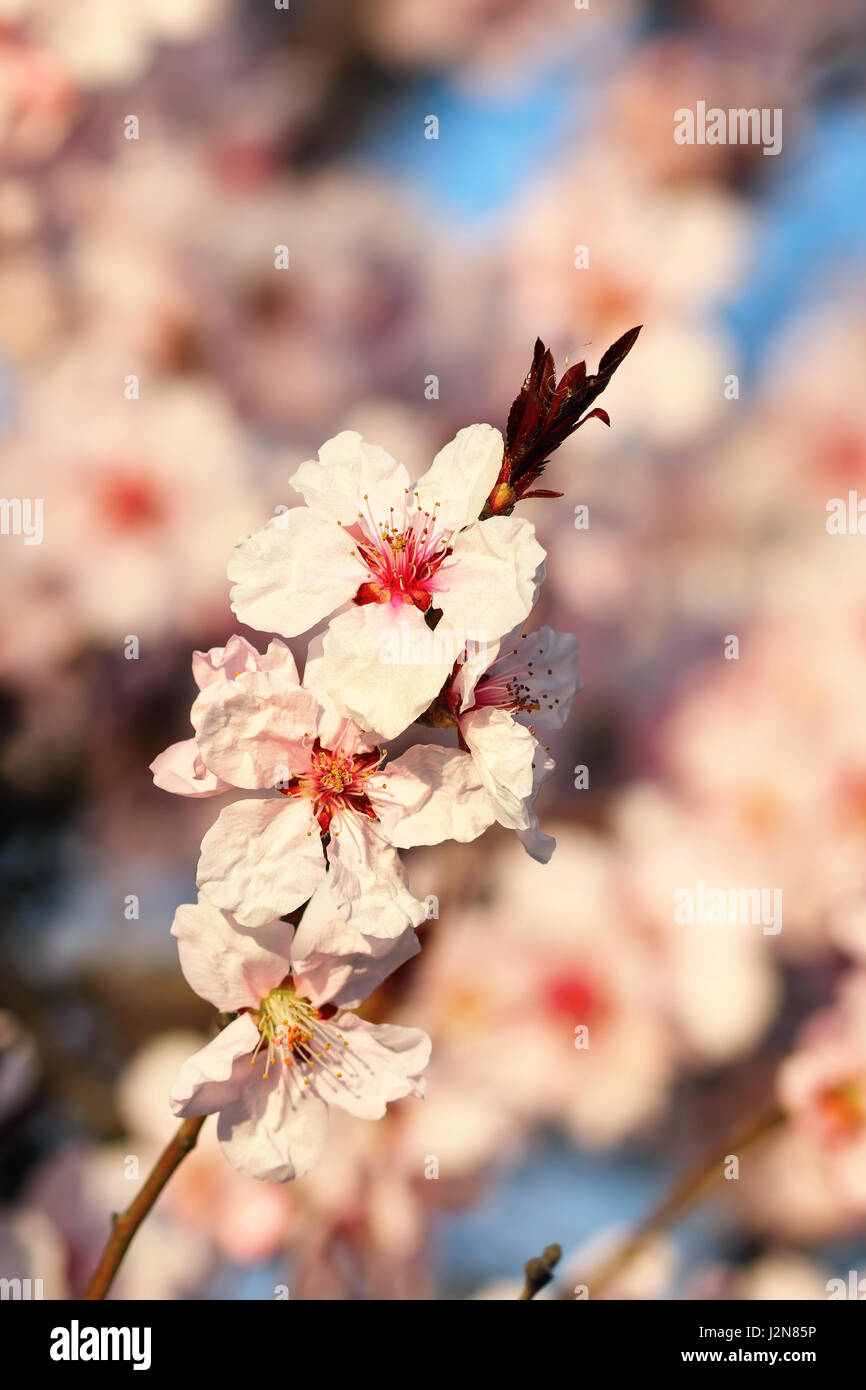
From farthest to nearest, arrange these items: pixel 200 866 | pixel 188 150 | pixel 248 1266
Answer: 1. pixel 188 150
2. pixel 248 1266
3. pixel 200 866

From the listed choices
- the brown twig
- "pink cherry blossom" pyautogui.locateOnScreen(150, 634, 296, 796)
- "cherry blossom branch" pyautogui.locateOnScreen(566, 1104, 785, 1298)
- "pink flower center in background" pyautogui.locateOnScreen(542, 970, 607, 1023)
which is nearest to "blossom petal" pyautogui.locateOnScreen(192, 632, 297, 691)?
"pink cherry blossom" pyautogui.locateOnScreen(150, 634, 296, 796)

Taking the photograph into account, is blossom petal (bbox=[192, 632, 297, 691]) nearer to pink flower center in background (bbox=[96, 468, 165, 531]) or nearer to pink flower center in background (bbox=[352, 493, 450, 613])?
pink flower center in background (bbox=[352, 493, 450, 613])

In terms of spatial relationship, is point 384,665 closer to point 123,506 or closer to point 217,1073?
point 217,1073

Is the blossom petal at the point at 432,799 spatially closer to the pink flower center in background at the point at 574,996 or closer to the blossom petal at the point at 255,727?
the blossom petal at the point at 255,727

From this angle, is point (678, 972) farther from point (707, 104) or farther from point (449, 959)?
point (707, 104)

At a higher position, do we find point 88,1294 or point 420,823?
point 420,823

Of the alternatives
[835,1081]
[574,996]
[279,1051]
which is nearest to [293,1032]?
[279,1051]

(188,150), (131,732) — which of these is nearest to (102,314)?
(188,150)
